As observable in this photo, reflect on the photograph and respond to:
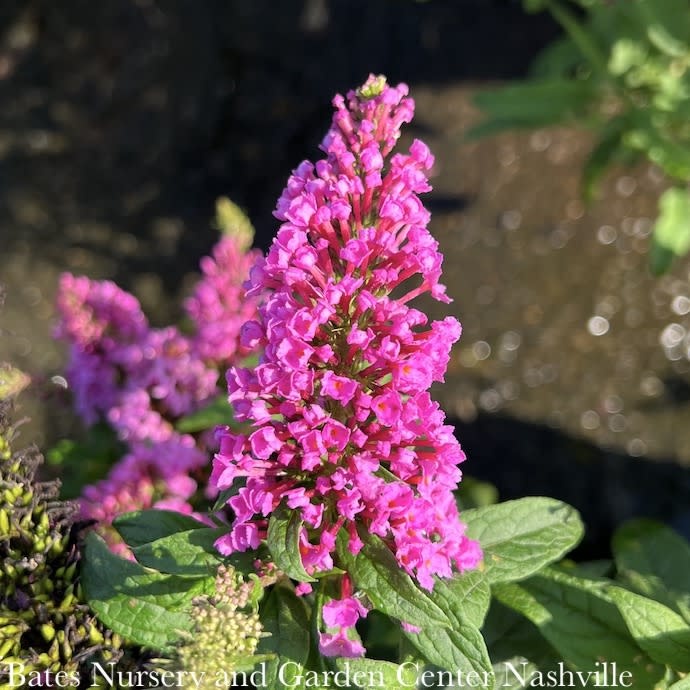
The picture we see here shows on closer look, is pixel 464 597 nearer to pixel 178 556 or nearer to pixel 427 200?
pixel 178 556

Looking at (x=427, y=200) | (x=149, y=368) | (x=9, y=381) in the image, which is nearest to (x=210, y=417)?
(x=149, y=368)

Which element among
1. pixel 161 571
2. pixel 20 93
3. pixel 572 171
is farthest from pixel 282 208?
pixel 20 93

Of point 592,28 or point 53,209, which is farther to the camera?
point 53,209

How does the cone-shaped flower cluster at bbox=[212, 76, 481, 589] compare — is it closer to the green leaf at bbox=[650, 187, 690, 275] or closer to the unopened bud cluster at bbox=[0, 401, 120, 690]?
the unopened bud cluster at bbox=[0, 401, 120, 690]

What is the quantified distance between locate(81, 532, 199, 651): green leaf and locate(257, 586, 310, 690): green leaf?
168mm

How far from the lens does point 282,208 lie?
62.3 inches

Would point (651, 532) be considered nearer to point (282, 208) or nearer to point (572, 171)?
point (282, 208)

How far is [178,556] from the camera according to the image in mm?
1619

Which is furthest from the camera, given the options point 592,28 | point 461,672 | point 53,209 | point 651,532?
point 53,209

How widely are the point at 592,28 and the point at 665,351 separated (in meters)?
1.66

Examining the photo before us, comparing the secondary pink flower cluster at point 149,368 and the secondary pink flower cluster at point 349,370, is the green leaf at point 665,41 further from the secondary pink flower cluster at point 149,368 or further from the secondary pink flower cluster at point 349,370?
the secondary pink flower cluster at point 349,370

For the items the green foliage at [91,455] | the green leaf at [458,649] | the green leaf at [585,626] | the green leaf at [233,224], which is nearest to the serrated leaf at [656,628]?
the green leaf at [585,626]

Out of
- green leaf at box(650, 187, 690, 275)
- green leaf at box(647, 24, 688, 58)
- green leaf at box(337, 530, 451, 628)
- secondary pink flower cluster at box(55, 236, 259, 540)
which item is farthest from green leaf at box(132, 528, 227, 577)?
green leaf at box(647, 24, 688, 58)

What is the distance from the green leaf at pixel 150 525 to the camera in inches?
70.7
